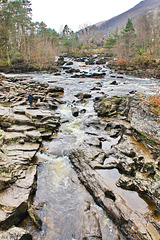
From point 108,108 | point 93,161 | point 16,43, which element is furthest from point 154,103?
point 16,43

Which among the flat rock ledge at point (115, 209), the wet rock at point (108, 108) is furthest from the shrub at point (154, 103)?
the flat rock ledge at point (115, 209)

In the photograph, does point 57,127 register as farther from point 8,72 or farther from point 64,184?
point 8,72

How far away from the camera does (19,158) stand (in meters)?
8.29

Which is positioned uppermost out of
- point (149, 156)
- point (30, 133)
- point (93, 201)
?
point (30, 133)

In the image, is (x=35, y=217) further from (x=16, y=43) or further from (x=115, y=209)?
(x=16, y=43)

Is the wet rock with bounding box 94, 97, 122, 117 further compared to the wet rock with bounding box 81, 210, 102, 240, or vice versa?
the wet rock with bounding box 94, 97, 122, 117

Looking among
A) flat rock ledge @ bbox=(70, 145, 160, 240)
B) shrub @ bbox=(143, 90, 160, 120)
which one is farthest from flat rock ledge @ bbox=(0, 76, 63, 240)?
shrub @ bbox=(143, 90, 160, 120)

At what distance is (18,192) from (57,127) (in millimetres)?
7706

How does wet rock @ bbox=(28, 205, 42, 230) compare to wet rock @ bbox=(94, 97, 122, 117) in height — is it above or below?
below

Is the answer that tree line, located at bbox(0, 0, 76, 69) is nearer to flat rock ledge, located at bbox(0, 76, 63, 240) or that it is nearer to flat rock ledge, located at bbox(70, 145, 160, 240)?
flat rock ledge, located at bbox(0, 76, 63, 240)

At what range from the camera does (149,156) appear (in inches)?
341

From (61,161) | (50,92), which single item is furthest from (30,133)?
(50,92)

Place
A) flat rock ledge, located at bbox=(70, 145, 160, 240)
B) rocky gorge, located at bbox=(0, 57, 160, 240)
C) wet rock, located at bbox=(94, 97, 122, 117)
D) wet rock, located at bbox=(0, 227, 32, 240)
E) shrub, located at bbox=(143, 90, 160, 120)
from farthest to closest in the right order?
wet rock, located at bbox=(94, 97, 122, 117)
shrub, located at bbox=(143, 90, 160, 120)
rocky gorge, located at bbox=(0, 57, 160, 240)
flat rock ledge, located at bbox=(70, 145, 160, 240)
wet rock, located at bbox=(0, 227, 32, 240)

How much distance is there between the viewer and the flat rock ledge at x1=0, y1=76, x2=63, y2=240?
17.7ft
